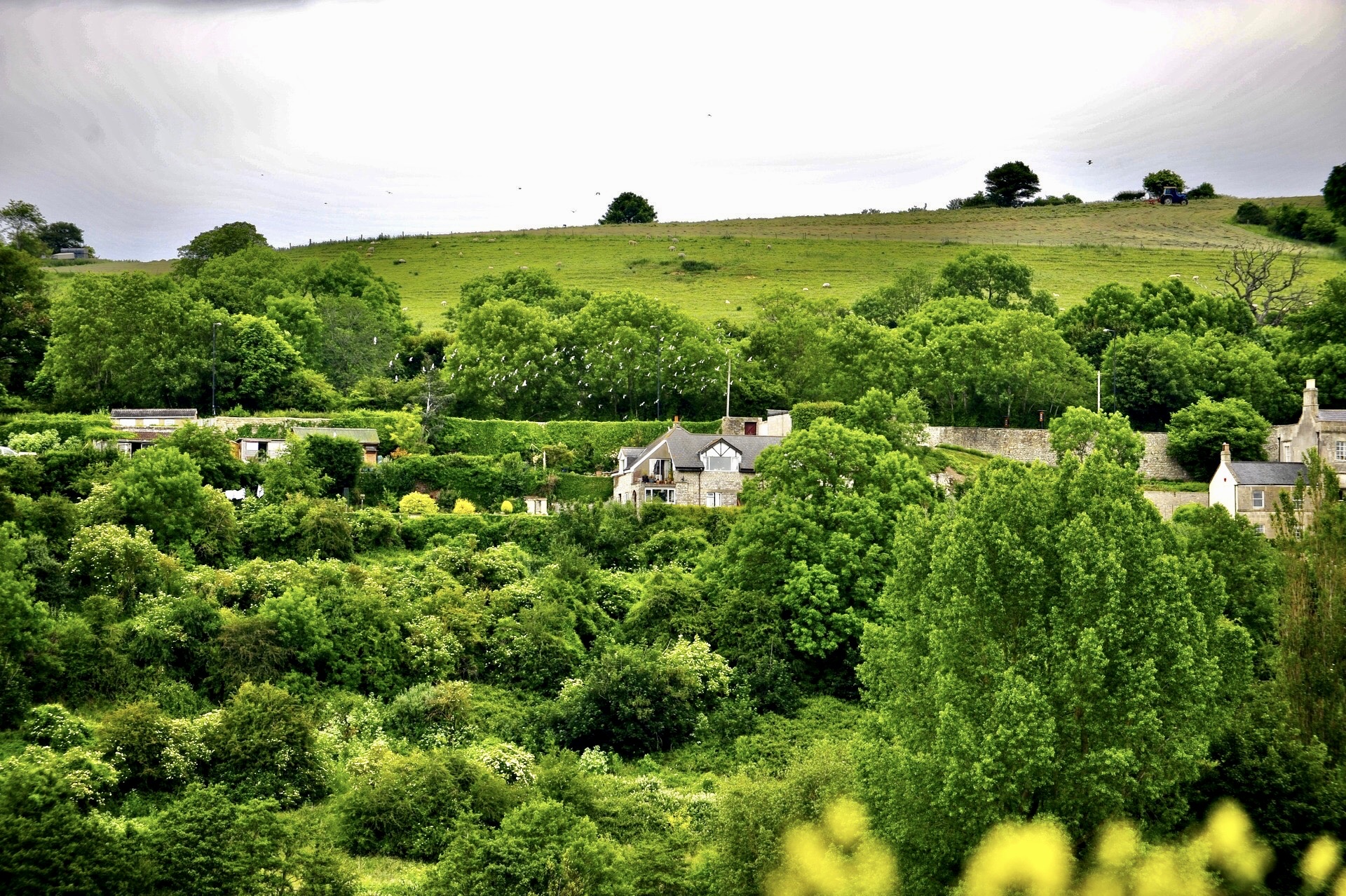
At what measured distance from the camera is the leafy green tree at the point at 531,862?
122 feet

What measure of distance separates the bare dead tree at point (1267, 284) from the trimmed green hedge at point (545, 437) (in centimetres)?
4640

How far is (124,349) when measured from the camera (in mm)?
84625

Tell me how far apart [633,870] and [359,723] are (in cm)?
1581

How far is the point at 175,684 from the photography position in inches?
2020

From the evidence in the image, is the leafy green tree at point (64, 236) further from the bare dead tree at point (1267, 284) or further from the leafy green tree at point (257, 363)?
the bare dead tree at point (1267, 284)

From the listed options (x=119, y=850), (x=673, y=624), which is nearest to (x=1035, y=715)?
(x=119, y=850)

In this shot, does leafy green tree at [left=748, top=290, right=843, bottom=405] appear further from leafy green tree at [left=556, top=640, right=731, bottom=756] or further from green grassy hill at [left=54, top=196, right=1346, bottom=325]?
leafy green tree at [left=556, top=640, right=731, bottom=756]

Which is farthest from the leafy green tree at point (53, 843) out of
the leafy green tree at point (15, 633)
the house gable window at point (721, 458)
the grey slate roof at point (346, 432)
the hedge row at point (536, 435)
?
the hedge row at point (536, 435)

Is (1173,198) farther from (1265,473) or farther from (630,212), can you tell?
(1265,473)

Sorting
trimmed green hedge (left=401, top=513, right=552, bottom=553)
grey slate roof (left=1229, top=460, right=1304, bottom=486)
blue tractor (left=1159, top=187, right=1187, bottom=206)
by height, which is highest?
blue tractor (left=1159, top=187, right=1187, bottom=206)

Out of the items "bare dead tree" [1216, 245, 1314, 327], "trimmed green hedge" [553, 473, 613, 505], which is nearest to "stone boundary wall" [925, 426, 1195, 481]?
"trimmed green hedge" [553, 473, 613, 505]

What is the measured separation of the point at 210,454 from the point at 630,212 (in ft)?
379

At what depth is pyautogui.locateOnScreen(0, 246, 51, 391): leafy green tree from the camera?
87.1m

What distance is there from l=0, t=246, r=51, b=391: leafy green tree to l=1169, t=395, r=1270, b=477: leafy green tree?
60.0 metres
